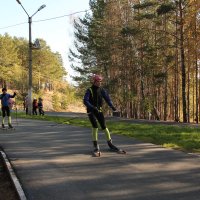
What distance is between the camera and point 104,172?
8.45 metres

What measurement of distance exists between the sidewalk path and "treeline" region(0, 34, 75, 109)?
6551 centimetres

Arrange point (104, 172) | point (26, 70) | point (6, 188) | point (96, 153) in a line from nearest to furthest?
point (6, 188), point (104, 172), point (96, 153), point (26, 70)

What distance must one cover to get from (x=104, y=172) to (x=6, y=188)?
1.90 m

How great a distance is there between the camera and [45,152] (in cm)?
1127

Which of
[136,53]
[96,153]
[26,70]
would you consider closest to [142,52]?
[136,53]

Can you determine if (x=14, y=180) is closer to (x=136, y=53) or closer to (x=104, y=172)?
(x=104, y=172)

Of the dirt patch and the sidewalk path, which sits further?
the dirt patch

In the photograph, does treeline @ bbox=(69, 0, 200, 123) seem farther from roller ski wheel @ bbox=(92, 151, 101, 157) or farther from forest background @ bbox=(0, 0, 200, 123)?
roller ski wheel @ bbox=(92, 151, 101, 157)

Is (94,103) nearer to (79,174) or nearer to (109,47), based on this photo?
(79,174)

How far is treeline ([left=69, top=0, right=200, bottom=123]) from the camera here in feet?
139

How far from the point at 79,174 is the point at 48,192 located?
4.59 feet

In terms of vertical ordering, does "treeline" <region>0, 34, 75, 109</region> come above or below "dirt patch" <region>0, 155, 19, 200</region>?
above

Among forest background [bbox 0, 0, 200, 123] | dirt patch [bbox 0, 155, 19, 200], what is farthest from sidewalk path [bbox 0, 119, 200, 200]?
forest background [bbox 0, 0, 200, 123]

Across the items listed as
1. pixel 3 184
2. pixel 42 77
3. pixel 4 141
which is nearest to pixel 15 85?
pixel 42 77
